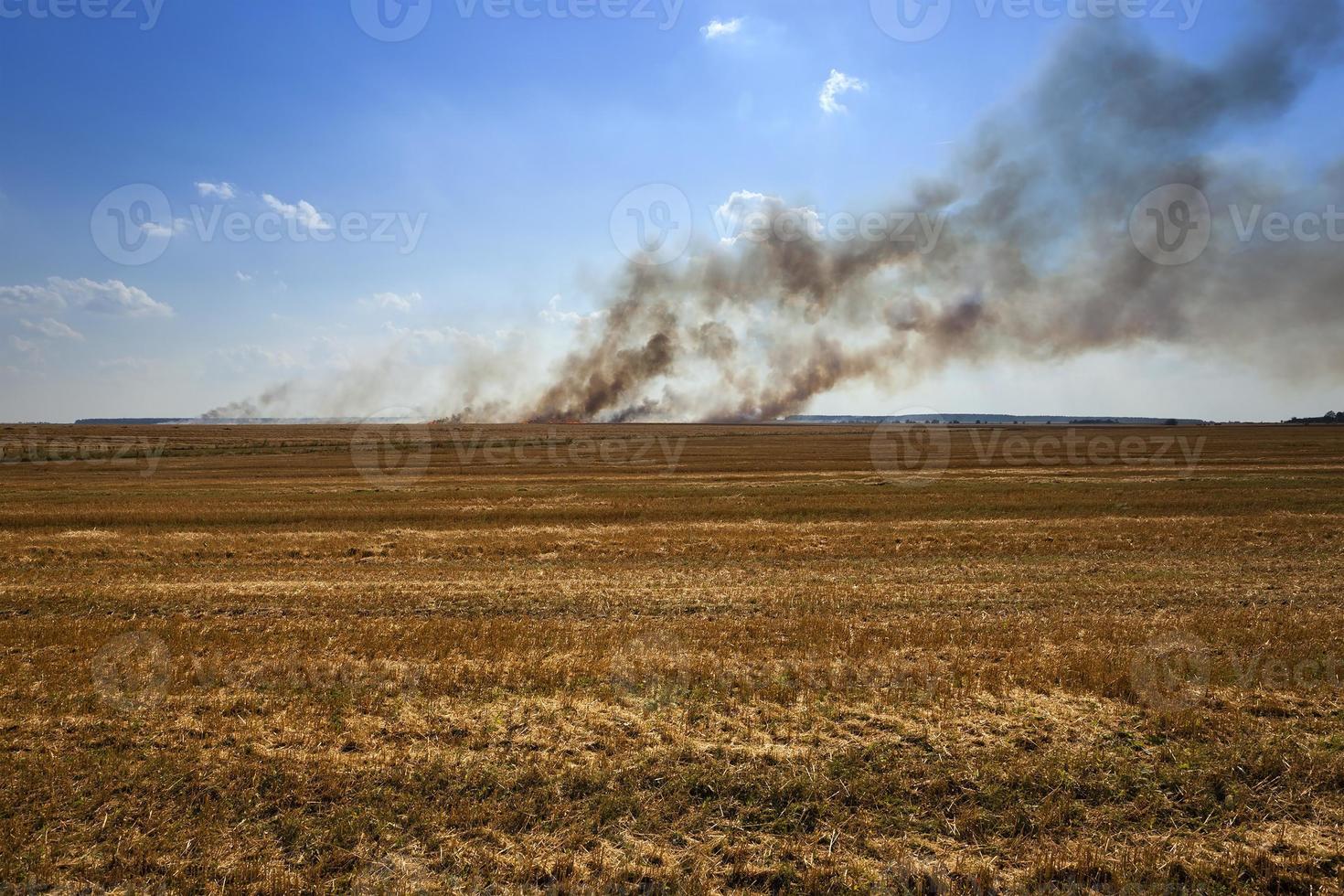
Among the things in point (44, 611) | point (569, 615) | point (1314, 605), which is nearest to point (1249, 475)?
point (1314, 605)

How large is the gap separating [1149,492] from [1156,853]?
33.6 metres

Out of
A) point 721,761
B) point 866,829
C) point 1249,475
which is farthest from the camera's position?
point 1249,475

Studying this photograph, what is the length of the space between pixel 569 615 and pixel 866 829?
29.5 ft

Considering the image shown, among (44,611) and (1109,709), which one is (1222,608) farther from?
(44,611)

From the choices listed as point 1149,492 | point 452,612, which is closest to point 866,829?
point 452,612

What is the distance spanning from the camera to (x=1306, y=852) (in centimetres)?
621

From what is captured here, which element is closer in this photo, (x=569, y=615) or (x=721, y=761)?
(x=721, y=761)

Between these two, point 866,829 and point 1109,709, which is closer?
point 866,829

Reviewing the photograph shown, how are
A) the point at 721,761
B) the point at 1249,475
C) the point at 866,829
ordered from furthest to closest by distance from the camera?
the point at 1249,475 → the point at 721,761 → the point at 866,829

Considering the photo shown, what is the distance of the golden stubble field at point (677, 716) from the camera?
6188 mm

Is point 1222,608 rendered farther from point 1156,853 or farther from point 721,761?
point 721,761

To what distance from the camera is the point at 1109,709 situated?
356 inches

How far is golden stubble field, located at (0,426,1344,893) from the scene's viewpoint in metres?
6.19

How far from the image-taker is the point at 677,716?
29.2 feet
